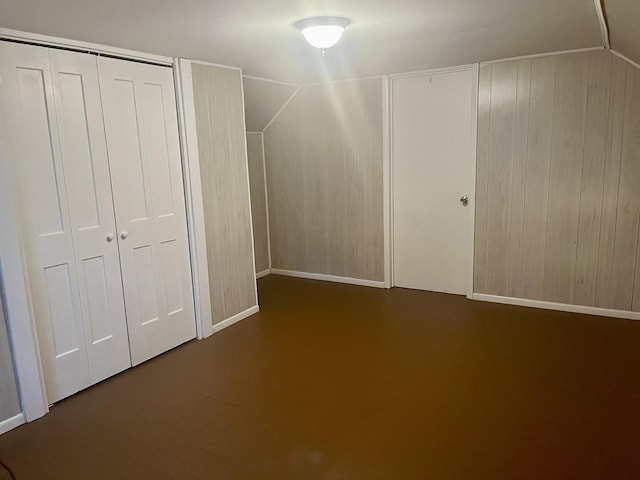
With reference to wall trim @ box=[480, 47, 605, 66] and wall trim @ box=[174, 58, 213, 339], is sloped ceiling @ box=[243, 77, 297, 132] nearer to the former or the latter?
wall trim @ box=[174, 58, 213, 339]

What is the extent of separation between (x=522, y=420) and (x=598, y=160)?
2.24 metres

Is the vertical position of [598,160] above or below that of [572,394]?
above

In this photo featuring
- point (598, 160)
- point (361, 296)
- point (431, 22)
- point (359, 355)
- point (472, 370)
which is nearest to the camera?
point (431, 22)

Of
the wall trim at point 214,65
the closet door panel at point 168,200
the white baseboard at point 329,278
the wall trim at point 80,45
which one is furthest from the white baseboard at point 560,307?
the wall trim at point 80,45

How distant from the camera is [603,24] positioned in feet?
8.86

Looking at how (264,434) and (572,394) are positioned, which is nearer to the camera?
(264,434)

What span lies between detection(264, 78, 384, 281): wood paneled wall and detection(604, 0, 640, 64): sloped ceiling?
1.94 meters

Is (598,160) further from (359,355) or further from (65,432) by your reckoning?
(65,432)

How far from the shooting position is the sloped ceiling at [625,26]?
6.84 ft

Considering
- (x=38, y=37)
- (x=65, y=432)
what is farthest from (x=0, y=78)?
(x=65, y=432)

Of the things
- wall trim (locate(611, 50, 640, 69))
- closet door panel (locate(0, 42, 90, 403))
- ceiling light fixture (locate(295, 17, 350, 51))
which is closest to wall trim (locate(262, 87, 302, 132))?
ceiling light fixture (locate(295, 17, 350, 51))

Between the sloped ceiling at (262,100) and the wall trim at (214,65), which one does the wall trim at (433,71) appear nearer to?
the sloped ceiling at (262,100)

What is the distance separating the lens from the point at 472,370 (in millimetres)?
2977

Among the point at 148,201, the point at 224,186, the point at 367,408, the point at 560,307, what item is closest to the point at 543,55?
the point at 560,307
